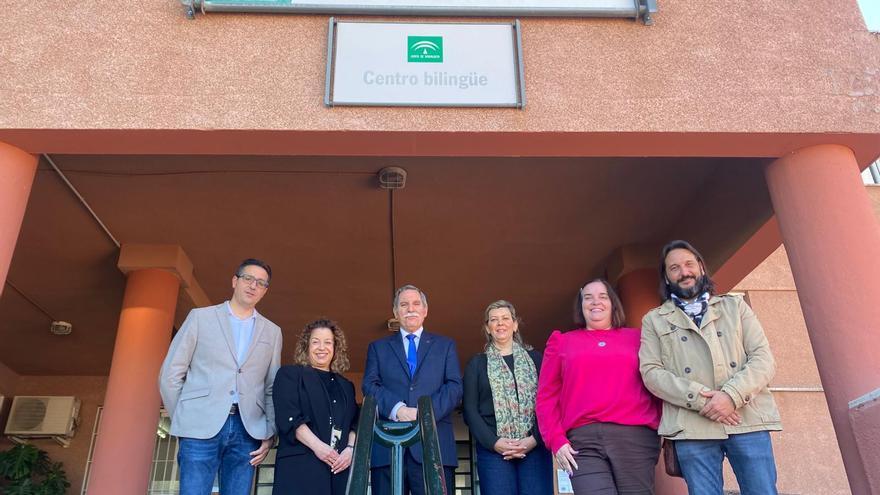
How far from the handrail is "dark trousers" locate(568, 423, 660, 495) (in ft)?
3.62

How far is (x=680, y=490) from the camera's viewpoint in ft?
19.5

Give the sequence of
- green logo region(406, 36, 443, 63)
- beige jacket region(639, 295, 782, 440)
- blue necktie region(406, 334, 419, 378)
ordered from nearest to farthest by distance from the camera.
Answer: beige jacket region(639, 295, 782, 440), blue necktie region(406, 334, 419, 378), green logo region(406, 36, 443, 63)

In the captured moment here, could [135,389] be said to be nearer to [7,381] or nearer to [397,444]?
[397,444]

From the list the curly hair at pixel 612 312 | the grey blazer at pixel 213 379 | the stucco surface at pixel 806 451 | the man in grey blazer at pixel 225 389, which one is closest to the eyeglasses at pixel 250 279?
the man in grey blazer at pixel 225 389

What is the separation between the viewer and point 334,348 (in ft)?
13.7

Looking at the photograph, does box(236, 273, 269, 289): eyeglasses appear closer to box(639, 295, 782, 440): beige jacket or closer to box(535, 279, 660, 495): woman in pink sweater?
box(535, 279, 660, 495): woman in pink sweater

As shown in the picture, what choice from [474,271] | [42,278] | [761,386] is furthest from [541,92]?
[42,278]

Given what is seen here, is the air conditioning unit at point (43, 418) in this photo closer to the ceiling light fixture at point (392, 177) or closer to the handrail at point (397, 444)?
the ceiling light fixture at point (392, 177)

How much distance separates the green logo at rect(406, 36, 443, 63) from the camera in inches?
177

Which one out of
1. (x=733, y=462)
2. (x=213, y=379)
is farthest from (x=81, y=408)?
(x=733, y=462)

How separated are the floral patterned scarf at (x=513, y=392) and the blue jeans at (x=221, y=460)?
136 cm

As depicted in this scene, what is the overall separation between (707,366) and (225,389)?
254 cm

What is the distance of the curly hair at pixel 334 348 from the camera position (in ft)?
13.5

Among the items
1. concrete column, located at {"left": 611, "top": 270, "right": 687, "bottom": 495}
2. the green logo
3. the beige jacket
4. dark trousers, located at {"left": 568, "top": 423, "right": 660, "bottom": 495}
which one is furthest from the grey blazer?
concrete column, located at {"left": 611, "top": 270, "right": 687, "bottom": 495}
